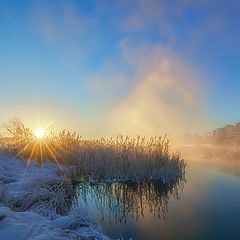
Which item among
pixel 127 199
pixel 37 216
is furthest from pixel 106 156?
pixel 37 216

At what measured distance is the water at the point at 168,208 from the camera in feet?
26.5

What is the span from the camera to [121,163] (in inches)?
617

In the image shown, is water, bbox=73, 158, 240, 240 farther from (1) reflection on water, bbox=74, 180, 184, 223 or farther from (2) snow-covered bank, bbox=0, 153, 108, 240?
(2) snow-covered bank, bbox=0, 153, 108, 240

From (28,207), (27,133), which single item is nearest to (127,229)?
(28,207)

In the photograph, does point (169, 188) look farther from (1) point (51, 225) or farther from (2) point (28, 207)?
(1) point (51, 225)

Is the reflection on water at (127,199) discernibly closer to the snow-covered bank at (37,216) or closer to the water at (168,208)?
the water at (168,208)

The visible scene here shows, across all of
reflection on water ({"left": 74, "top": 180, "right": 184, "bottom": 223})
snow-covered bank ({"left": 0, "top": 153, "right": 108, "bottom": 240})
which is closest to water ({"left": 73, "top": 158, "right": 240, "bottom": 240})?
reflection on water ({"left": 74, "top": 180, "right": 184, "bottom": 223})

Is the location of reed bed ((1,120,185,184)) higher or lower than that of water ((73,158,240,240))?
higher

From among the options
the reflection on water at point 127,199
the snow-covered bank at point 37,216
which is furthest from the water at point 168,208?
the snow-covered bank at point 37,216

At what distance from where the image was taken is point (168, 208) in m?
10.4

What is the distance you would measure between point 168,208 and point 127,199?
60.2 inches

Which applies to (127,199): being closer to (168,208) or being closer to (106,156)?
(168,208)

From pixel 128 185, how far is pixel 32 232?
965 cm

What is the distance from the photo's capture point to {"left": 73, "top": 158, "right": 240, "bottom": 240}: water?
8086 millimetres
